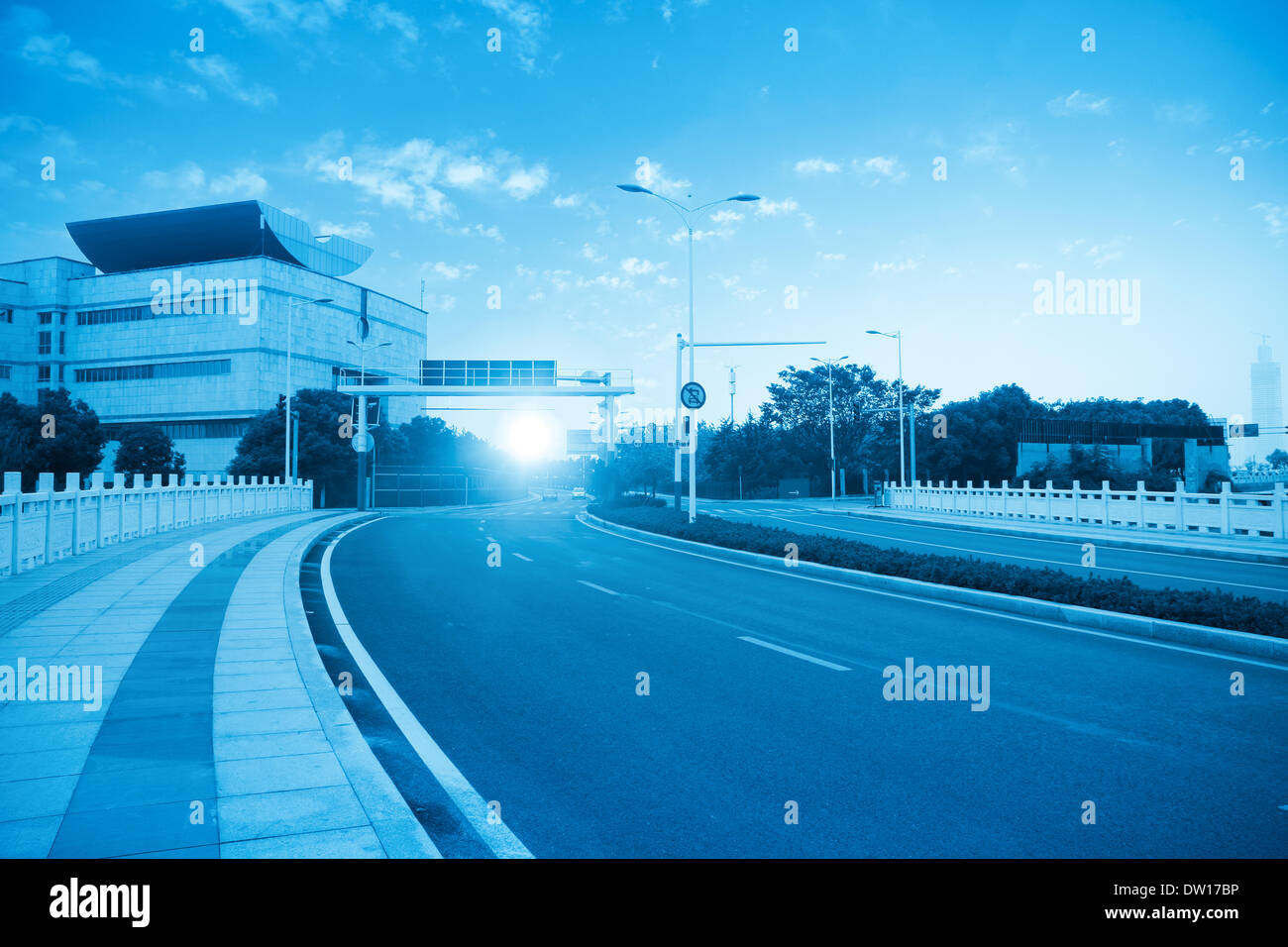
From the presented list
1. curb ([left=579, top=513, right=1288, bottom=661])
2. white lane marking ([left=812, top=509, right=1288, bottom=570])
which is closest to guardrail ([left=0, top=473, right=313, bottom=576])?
curb ([left=579, top=513, right=1288, bottom=661])

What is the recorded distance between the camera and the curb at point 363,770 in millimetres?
4035

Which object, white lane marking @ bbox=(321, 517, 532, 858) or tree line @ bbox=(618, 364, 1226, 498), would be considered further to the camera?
tree line @ bbox=(618, 364, 1226, 498)

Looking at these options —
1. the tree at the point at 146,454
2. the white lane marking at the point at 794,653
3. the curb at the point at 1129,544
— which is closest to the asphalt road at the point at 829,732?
the white lane marking at the point at 794,653

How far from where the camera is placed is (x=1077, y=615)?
1095 cm

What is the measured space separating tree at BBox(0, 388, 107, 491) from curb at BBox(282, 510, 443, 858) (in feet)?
188

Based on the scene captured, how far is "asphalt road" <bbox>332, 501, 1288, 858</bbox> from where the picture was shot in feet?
14.3

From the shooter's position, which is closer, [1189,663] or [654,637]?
[1189,663]

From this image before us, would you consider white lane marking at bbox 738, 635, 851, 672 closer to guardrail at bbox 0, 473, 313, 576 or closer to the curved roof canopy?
guardrail at bbox 0, 473, 313, 576

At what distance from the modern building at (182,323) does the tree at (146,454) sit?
1156cm

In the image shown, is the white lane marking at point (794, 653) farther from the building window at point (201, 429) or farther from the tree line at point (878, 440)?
the building window at point (201, 429)

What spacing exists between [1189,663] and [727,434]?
75.5 metres

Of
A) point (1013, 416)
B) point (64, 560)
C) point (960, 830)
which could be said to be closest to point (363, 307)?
point (1013, 416)

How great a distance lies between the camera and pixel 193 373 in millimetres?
80312
